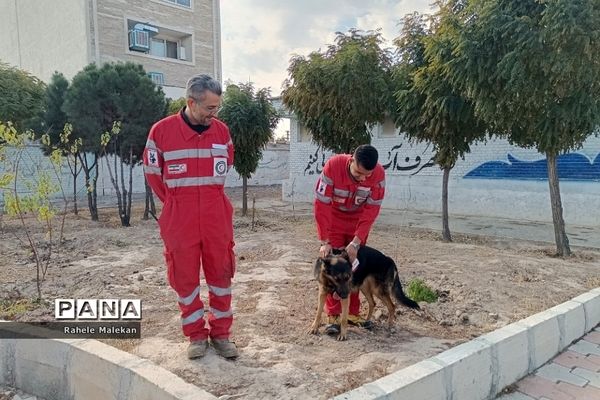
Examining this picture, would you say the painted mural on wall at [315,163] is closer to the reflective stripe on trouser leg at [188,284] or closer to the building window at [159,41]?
the building window at [159,41]

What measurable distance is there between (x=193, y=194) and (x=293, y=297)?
6.87 feet

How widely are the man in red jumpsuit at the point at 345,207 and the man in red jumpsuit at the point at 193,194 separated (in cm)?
93

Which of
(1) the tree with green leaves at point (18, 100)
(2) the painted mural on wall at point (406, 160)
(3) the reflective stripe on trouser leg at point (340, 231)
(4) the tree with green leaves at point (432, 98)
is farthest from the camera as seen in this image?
(2) the painted mural on wall at point (406, 160)

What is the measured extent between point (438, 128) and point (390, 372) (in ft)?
19.5

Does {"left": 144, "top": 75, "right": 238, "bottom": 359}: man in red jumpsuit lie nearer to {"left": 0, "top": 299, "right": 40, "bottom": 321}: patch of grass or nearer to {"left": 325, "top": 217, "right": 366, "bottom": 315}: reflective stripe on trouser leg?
{"left": 325, "top": 217, "right": 366, "bottom": 315}: reflective stripe on trouser leg

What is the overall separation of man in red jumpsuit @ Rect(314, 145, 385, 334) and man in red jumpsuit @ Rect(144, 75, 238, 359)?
0.93 meters

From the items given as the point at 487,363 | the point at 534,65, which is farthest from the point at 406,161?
the point at 487,363

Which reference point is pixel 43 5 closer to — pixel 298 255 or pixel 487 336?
pixel 298 255

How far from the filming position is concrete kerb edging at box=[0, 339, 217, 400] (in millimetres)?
2404

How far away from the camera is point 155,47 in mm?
26625

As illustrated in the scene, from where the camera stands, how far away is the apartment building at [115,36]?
23.0 m

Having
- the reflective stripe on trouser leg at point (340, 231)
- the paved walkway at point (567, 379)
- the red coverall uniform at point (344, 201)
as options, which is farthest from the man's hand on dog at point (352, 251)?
the paved walkway at point (567, 379)

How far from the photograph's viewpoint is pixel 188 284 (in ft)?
9.22

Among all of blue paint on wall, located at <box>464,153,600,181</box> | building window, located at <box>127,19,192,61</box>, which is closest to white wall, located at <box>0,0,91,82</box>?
building window, located at <box>127,19,192,61</box>
